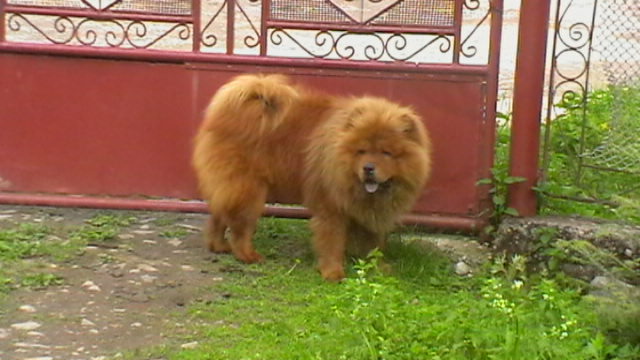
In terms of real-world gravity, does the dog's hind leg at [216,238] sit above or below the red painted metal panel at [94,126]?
below

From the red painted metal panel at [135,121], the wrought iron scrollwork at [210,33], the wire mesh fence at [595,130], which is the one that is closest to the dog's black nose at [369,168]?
the red painted metal panel at [135,121]

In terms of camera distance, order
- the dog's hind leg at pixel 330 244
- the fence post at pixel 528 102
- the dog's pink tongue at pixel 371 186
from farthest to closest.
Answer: the fence post at pixel 528 102 → the dog's hind leg at pixel 330 244 → the dog's pink tongue at pixel 371 186

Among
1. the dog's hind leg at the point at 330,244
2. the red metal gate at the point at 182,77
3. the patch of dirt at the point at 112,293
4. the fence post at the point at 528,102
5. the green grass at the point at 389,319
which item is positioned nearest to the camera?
the green grass at the point at 389,319

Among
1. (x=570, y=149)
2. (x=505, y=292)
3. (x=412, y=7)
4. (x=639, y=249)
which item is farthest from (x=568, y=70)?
(x=505, y=292)

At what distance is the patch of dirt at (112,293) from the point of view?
5.54m

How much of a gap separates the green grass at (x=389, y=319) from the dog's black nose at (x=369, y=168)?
0.63 metres

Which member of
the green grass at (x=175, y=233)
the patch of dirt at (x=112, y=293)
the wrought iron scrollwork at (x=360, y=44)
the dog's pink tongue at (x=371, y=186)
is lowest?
the patch of dirt at (x=112, y=293)

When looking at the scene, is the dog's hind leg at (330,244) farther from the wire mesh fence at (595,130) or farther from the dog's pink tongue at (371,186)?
the wire mesh fence at (595,130)

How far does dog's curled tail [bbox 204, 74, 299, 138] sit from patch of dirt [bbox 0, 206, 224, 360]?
85 centimetres

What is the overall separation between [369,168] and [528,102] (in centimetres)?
136

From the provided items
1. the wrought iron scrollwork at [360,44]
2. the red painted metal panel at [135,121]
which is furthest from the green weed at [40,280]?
the wrought iron scrollwork at [360,44]

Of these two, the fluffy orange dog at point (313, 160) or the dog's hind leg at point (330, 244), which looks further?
the dog's hind leg at point (330, 244)

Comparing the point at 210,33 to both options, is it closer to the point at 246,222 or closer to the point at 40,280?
the point at 246,222

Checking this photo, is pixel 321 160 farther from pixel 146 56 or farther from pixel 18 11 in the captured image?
pixel 18 11
